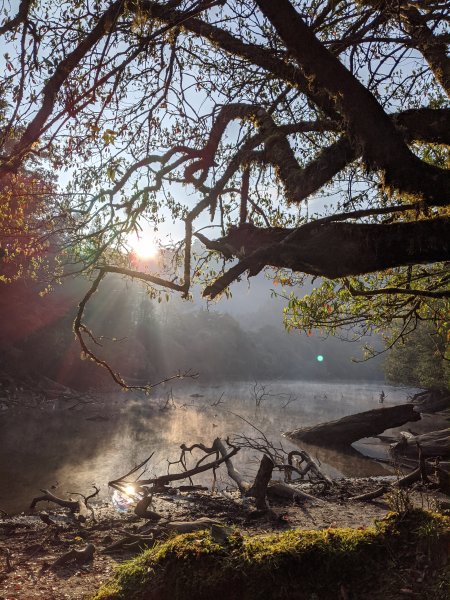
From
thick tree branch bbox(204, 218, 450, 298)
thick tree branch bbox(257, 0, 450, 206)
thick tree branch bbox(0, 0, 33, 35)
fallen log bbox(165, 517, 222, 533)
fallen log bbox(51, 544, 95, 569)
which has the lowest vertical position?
fallen log bbox(51, 544, 95, 569)

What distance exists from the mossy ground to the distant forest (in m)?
2.75

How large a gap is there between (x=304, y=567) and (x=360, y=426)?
20.0m

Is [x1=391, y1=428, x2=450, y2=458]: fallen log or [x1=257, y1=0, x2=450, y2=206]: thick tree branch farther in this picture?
[x1=391, y1=428, x2=450, y2=458]: fallen log

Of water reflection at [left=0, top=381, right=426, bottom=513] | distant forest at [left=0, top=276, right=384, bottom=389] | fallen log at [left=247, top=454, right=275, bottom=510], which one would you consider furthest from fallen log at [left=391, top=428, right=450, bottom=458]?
distant forest at [left=0, top=276, right=384, bottom=389]

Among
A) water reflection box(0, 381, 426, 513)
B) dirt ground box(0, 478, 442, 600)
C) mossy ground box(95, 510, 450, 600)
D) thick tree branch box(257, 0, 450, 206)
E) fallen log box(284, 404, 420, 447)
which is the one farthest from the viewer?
fallen log box(284, 404, 420, 447)

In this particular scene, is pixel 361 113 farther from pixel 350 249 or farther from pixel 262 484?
pixel 262 484

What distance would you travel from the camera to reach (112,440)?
20.4m

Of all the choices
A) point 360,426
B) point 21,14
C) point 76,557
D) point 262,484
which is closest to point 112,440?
point 360,426

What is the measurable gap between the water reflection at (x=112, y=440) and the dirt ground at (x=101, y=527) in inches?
110

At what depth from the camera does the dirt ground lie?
5493 mm

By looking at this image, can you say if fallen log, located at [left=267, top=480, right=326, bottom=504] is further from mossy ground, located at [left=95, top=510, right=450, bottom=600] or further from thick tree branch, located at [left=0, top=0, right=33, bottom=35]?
thick tree branch, located at [left=0, top=0, right=33, bottom=35]

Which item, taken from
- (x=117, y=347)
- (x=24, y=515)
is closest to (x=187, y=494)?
(x=24, y=515)

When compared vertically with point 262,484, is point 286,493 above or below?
below

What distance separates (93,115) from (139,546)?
260 inches
